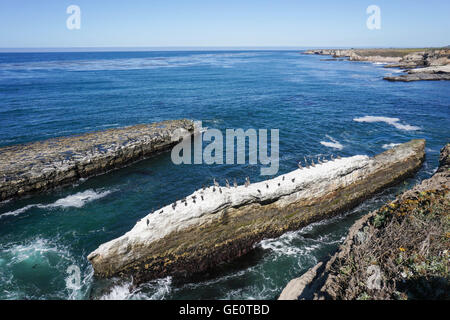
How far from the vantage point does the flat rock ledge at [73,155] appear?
23359 mm

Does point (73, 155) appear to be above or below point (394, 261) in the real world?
above

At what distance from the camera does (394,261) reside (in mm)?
10094

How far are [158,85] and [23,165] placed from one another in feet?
184

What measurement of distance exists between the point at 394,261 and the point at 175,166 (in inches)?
937

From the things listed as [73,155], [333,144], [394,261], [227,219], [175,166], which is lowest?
[227,219]

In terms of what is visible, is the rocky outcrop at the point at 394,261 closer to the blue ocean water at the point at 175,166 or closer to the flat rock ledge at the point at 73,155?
the blue ocean water at the point at 175,166

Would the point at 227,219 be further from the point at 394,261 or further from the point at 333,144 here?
the point at 333,144

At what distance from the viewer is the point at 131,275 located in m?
14.7

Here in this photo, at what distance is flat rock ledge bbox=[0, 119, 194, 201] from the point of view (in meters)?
23.4

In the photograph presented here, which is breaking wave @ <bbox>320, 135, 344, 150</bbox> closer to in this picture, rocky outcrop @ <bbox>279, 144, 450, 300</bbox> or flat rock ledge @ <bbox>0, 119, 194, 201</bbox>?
rocky outcrop @ <bbox>279, 144, 450, 300</bbox>

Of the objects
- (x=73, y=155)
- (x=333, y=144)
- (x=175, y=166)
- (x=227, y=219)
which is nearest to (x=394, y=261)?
(x=227, y=219)

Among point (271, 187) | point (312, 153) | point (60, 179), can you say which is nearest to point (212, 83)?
point (312, 153)

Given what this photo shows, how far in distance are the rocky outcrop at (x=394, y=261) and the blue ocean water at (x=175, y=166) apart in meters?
4.99
